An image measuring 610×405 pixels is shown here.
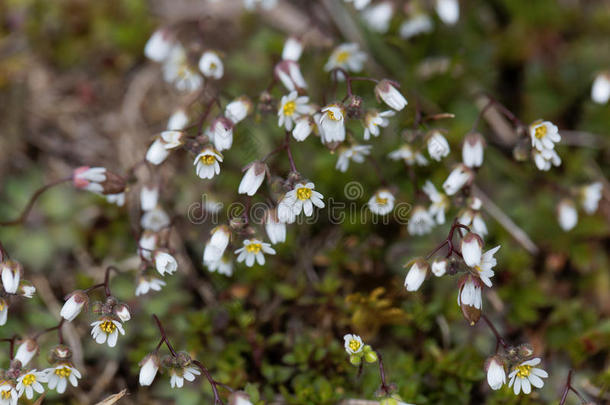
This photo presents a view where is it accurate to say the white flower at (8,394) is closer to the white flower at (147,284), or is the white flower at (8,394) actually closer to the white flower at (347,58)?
the white flower at (147,284)

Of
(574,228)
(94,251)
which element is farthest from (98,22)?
(574,228)

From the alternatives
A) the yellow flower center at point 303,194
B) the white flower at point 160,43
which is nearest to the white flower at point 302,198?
the yellow flower center at point 303,194

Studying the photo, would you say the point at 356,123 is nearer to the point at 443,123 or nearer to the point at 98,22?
the point at 443,123

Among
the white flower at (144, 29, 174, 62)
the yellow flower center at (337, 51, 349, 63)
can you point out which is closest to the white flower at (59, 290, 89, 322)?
the white flower at (144, 29, 174, 62)

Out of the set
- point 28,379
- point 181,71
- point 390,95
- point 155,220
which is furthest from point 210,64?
point 28,379

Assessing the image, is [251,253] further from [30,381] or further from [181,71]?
[181,71]

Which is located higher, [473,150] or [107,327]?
[473,150]
